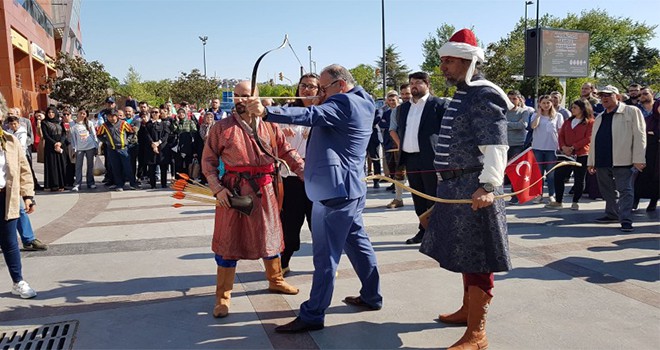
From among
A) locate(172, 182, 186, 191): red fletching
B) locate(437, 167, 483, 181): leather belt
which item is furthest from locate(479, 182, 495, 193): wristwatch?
locate(172, 182, 186, 191): red fletching

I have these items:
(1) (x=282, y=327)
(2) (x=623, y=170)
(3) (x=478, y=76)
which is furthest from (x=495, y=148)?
(2) (x=623, y=170)

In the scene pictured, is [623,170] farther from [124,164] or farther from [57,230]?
[124,164]

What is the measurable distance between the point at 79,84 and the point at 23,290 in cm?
2808

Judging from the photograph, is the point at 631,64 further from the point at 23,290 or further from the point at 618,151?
the point at 23,290

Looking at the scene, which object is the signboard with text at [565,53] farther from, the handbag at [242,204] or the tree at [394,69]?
the tree at [394,69]

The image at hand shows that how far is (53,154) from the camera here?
10.8 meters

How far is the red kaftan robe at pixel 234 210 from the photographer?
12.3 ft

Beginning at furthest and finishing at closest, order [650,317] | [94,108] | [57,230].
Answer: [94,108] < [57,230] < [650,317]

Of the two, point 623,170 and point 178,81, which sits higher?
point 178,81

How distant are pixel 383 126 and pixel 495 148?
7735mm

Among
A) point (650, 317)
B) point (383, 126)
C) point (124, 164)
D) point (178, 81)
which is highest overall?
→ point (178, 81)

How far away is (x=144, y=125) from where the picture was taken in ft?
36.5

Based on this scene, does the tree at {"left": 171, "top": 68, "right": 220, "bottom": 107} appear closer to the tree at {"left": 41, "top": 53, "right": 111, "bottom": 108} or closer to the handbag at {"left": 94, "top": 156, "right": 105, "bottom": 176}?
the tree at {"left": 41, "top": 53, "right": 111, "bottom": 108}

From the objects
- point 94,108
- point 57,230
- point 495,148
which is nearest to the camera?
point 495,148
